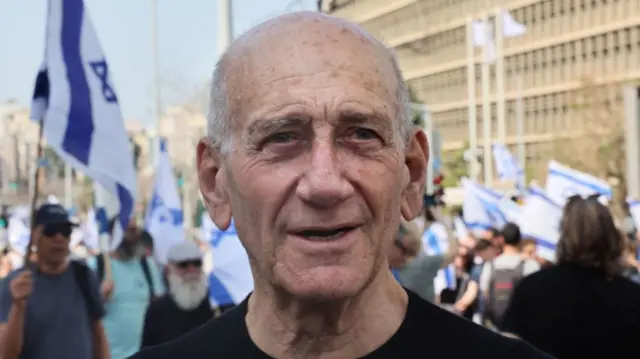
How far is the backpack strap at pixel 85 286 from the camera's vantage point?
6.40 m

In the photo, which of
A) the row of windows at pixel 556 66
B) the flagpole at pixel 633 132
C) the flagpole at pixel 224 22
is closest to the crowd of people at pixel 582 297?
the flagpole at pixel 224 22

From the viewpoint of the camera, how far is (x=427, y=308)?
6.88 feet

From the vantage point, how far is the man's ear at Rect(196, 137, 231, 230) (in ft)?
6.89

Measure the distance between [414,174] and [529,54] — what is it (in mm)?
80339

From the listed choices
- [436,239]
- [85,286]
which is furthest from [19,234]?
[85,286]

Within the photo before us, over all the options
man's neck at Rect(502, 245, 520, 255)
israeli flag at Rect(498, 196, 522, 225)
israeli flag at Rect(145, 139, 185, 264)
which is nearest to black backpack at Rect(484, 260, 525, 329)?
man's neck at Rect(502, 245, 520, 255)

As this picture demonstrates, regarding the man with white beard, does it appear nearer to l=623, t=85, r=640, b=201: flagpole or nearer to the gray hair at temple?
the gray hair at temple

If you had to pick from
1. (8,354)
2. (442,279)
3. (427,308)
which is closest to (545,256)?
(442,279)

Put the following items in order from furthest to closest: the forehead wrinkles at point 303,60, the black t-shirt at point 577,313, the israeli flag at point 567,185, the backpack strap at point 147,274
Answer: the israeli flag at point 567,185
the backpack strap at point 147,274
the black t-shirt at point 577,313
the forehead wrinkles at point 303,60

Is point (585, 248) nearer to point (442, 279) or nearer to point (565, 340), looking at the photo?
point (565, 340)

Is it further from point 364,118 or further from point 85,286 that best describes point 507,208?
point 364,118

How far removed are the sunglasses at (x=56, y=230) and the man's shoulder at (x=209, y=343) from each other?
4.48m

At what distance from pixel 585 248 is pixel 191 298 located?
2.91 m

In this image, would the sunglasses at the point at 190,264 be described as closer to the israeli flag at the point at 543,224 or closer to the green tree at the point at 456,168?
the israeli flag at the point at 543,224
